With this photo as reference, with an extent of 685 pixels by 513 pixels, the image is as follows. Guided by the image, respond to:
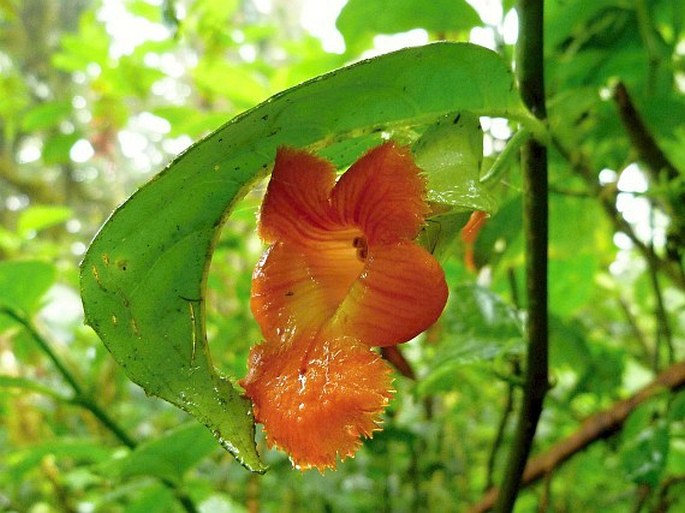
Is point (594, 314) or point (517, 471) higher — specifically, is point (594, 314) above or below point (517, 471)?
below

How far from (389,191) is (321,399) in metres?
0.09

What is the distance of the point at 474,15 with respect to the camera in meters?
0.60

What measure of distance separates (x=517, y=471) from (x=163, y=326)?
10.1 inches

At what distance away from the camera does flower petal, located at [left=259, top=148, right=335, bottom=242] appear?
30 centimetres

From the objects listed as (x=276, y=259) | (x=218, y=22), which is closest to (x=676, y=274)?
(x=276, y=259)

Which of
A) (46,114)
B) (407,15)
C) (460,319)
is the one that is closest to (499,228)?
(460,319)

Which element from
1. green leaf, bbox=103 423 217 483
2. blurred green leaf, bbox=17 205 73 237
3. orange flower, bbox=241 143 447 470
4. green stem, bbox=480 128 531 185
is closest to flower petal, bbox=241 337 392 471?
orange flower, bbox=241 143 447 470

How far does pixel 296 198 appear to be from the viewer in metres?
0.31

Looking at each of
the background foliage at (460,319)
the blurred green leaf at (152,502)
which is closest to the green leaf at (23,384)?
the background foliage at (460,319)

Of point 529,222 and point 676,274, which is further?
point 676,274

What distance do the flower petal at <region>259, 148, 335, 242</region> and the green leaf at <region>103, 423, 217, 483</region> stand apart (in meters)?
0.28

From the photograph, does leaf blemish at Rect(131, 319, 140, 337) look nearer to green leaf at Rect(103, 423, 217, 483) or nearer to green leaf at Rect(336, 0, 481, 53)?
green leaf at Rect(103, 423, 217, 483)

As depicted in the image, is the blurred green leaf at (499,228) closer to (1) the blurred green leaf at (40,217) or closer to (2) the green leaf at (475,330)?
(2) the green leaf at (475,330)

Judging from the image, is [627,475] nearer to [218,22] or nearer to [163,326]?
[163,326]
